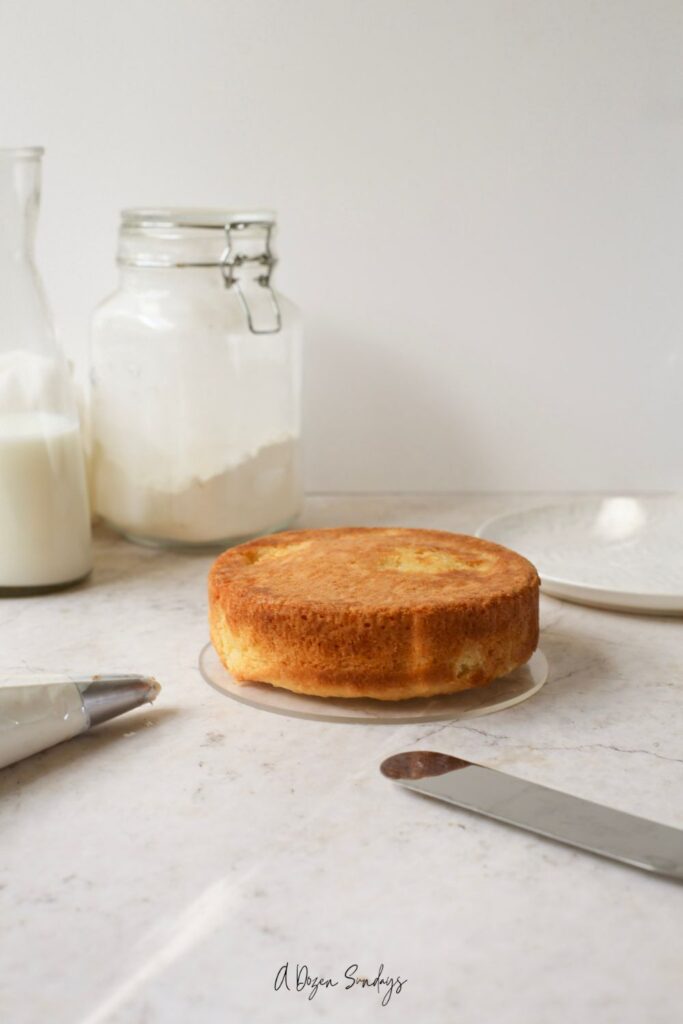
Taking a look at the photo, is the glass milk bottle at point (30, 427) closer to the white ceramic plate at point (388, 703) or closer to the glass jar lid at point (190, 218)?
the glass jar lid at point (190, 218)

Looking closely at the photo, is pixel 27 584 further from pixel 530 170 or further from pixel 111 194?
pixel 530 170

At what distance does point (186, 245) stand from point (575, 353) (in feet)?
1.34

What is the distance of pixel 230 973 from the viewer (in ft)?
1.42

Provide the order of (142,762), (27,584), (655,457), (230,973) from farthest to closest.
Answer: (655,457) → (27,584) → (142,762) → (230,973)

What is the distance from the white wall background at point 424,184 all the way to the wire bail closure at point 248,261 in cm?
16

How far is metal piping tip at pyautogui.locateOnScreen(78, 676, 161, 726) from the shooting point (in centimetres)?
62

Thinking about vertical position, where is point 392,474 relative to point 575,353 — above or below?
below

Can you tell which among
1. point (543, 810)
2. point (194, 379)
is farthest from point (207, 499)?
point (543, 810)

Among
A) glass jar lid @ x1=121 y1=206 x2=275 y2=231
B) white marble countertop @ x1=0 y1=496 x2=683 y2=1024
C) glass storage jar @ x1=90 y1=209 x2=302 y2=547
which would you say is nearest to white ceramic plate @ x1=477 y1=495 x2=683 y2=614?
white marble countertop @ x1=0 y1=496 x2=683 y2=1024

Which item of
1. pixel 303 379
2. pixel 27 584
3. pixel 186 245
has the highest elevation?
pixel 186 245

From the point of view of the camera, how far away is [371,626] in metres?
0.64

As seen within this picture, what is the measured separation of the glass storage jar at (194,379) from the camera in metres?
0.95

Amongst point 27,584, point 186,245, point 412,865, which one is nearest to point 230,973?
point 412,865

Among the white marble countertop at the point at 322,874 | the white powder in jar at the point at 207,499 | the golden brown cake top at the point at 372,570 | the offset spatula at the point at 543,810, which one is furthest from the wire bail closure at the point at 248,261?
the offset spatula at the point at 543,810
